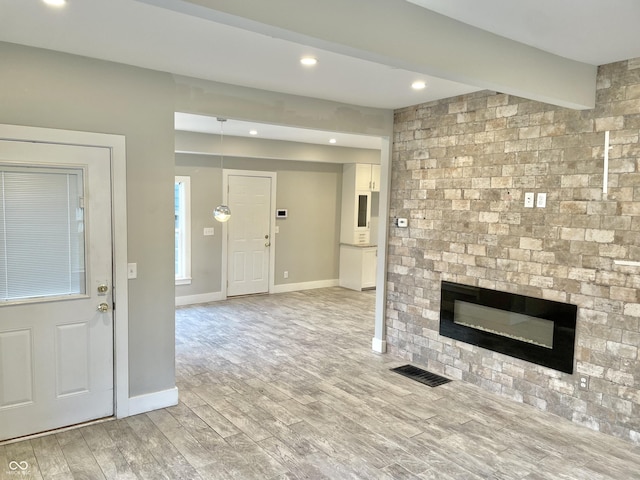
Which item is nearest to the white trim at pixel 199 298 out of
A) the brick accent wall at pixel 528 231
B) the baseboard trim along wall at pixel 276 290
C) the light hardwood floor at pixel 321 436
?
the baseboard trim along wall at pixel 276 290

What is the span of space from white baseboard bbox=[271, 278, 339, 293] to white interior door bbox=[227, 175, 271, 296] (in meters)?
0.25

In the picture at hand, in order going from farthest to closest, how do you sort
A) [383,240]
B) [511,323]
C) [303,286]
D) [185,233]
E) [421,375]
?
[303,286]
[185,233]
[383,240]
[421,375]
[511,323]

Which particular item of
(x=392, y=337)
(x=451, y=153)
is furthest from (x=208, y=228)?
(x=451, y=153)

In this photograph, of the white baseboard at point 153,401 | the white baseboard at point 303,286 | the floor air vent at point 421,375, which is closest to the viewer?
the white baseboard at point 153,401

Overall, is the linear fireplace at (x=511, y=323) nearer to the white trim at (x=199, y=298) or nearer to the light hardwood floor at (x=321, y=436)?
the light hardwood floor at (x=321, y=436)

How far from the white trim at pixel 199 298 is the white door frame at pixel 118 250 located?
12.0 feet

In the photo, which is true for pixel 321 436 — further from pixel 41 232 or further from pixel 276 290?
pixel 276 290

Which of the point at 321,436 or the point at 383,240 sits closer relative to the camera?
the point at 321,436

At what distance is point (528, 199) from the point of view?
3736 mm

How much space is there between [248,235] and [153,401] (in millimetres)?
4412

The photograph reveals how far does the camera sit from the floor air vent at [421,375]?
428cm

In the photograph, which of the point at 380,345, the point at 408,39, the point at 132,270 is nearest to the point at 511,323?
the point at 380,345

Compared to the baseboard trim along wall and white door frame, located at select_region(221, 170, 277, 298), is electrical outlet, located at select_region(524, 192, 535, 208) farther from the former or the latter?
the baseboard trim along wall

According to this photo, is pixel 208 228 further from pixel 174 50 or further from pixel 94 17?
pixel 94 17
